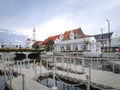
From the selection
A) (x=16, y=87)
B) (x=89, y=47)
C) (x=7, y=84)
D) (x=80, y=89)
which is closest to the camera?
(x=16, y=87)

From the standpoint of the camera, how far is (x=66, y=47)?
217 feet

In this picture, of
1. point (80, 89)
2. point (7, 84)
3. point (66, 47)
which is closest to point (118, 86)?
point (80, 89)

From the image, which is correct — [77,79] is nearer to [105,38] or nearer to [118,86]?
[118,86]

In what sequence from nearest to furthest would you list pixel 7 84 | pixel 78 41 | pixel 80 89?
pixel 7 84
pixel 80 89
pixel 78 41

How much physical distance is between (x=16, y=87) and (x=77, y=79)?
211 inches

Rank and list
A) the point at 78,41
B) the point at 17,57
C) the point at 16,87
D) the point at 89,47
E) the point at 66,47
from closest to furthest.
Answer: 1. the point at 17,57
2. the point at 16,87
3. the point at 89,47
4. the point at 78,41
5. the point at 66,47

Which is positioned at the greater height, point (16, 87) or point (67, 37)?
point (67, 37)

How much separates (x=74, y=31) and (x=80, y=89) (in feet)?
205

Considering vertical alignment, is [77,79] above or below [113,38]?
below

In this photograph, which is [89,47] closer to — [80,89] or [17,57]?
[80,89]

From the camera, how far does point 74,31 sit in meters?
75.5

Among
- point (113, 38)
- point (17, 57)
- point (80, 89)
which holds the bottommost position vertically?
point (80, 89)

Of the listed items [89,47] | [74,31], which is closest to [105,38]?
[74,31]

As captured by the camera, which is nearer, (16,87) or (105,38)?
(16,87)
